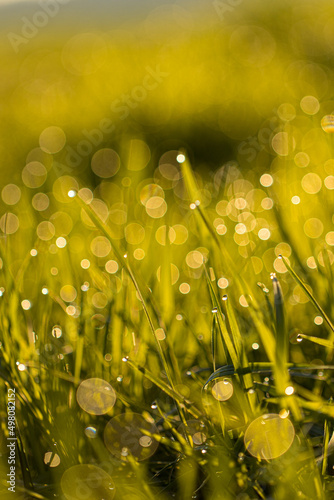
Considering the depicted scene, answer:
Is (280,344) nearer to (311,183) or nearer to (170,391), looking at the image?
(170,391)

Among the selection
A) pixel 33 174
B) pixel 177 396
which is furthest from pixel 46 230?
pixel 33 174

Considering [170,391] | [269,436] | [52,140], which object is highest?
[52,140]

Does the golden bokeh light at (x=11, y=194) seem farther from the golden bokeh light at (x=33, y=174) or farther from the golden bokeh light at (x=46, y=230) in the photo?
the golden bokeh light at (x=46, y=230)

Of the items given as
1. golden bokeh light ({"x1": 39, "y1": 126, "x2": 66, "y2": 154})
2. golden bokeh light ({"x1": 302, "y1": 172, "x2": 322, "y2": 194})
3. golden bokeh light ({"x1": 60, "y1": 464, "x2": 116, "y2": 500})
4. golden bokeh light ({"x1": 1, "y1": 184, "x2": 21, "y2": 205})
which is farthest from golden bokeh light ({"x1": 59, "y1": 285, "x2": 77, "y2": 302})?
golden bokeh light ({"x1": 39, "y1": 126, "x2": 66, "y2": 154})

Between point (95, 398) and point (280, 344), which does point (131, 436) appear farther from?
point (280, 344)

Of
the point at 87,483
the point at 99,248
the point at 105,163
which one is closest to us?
the point at 87,483

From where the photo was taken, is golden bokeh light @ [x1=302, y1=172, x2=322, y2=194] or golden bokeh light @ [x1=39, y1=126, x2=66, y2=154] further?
golden bokeh light @ [x1=39, y1=126, x2=66, y2=154]

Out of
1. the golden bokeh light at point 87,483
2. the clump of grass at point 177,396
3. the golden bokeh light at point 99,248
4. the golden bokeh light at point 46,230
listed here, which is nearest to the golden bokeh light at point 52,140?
the golden bokeh light at point 46,230

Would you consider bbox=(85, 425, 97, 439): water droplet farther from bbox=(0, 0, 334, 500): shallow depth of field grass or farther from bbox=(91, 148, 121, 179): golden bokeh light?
bbox=(91, 148, 121, 179): golden bokeh light

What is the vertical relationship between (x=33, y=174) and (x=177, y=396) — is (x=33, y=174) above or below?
above

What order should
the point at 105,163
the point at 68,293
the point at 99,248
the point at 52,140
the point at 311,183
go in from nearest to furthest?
1. the point at 68,293
2. the point at 99,248
3. the point at 311,183
4. the point at 105,163
5. the point at 52,140

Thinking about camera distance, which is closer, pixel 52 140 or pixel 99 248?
pixel 99 248

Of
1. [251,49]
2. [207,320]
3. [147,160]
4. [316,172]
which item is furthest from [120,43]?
[207,320]
